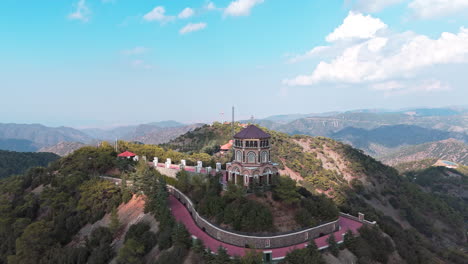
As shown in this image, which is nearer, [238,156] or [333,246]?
[333,246]

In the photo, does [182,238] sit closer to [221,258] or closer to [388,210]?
[221,258]

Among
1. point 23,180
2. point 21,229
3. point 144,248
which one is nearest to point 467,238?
point 144,248

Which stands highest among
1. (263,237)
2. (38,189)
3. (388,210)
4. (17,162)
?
(263,237)

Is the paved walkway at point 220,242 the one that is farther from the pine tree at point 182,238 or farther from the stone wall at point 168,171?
the stone wall at point 168,171

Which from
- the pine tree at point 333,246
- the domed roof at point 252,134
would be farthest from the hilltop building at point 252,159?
the pine tree at point 333,246

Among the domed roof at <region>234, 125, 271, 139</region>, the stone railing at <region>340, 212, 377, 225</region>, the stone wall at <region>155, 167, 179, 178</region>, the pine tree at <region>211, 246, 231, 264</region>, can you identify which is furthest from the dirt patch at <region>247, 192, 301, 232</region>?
the stone wall at <region>155, 167, 179, 178</region>

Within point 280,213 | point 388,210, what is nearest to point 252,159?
point 280,213

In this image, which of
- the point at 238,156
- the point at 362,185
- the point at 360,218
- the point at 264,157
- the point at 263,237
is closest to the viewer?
the point at 263,237
